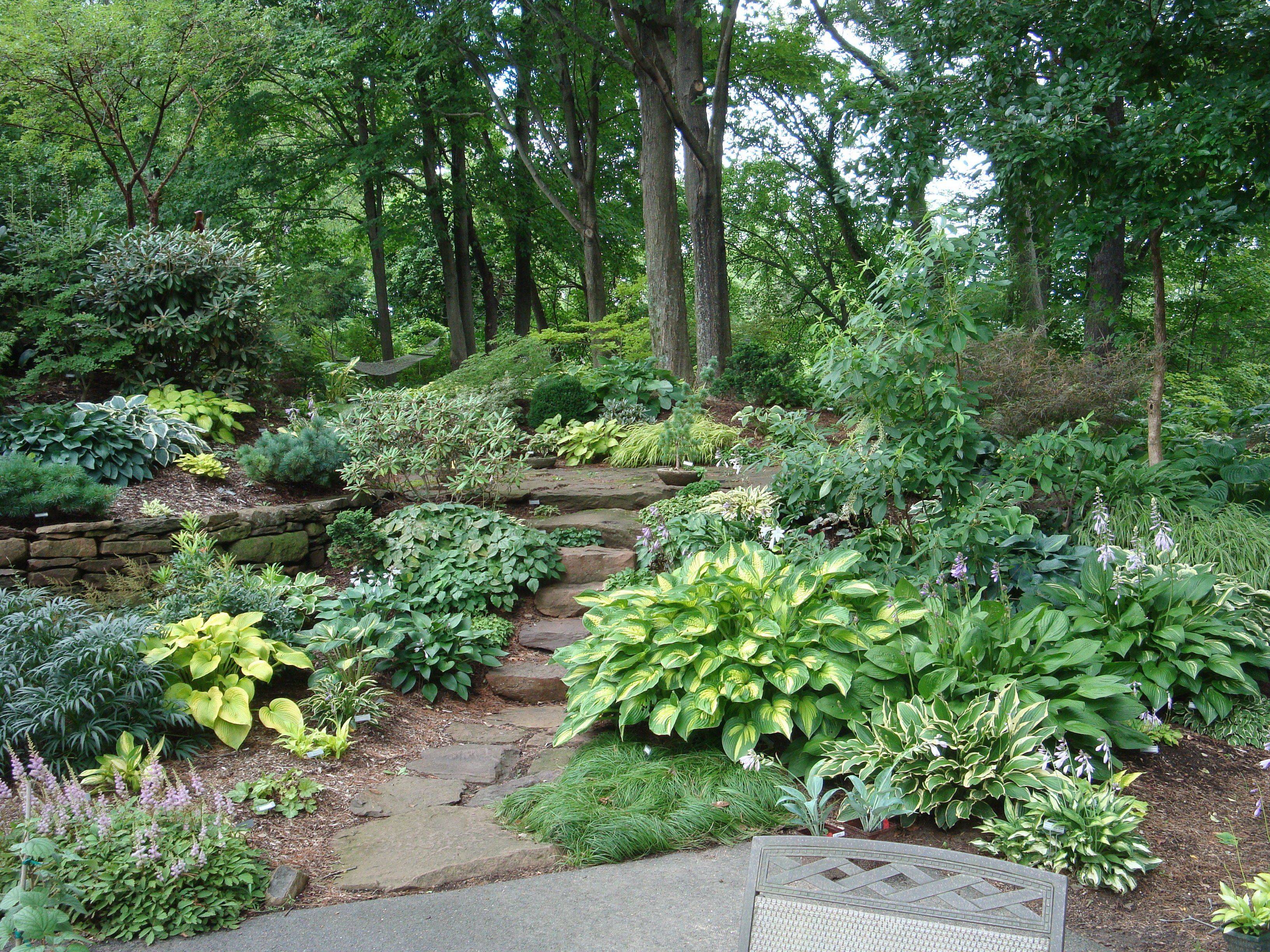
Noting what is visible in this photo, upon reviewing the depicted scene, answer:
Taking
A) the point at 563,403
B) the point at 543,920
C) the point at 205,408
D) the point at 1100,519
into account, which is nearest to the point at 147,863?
the point at 543,920

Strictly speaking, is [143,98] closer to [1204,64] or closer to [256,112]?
[256,112]

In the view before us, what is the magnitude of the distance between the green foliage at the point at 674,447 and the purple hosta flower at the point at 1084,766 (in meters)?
4.77

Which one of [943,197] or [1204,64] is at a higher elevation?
[943,197]

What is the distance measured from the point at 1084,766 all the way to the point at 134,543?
535 centimetres

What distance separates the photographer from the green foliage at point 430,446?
644cm

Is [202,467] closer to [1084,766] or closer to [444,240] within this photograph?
[1084,766]

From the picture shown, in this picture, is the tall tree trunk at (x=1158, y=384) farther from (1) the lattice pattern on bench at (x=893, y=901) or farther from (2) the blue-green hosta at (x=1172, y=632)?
(1) the lattice pattern on bench at (x=893, y=901)

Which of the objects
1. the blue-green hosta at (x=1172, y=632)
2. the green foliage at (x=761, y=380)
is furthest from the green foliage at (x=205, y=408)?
the blue-green hosta at (x=1172, y=632)

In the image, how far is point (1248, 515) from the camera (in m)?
4.96

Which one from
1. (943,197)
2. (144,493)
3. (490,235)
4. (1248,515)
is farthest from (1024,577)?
(490,235)

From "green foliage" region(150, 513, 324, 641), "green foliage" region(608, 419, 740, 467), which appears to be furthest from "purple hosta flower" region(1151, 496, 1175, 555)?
"green foliage" region(150, 513, 324, 641)

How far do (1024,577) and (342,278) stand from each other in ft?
45.7

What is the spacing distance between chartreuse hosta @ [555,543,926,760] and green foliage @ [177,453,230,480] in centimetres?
352

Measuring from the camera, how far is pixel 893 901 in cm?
173
